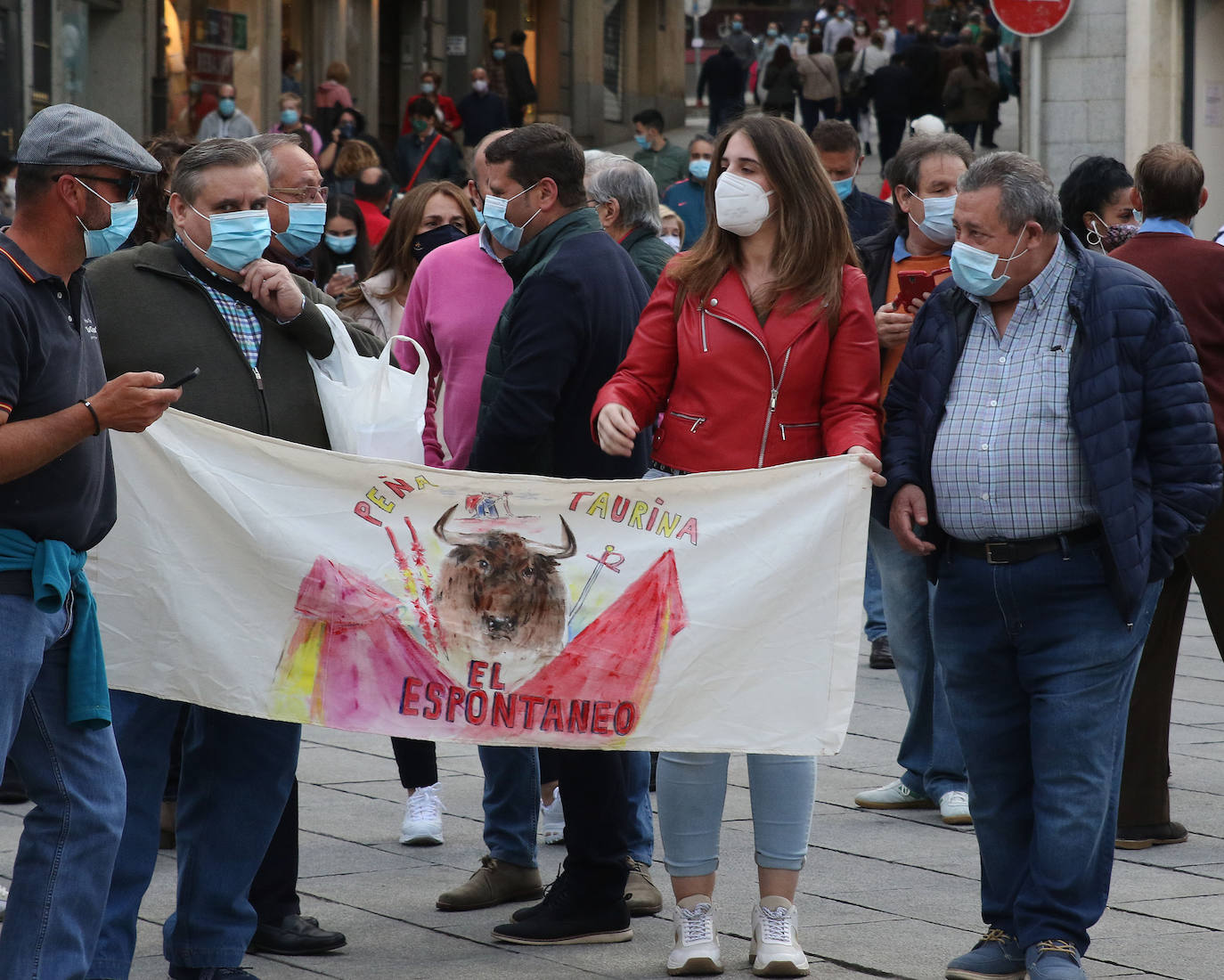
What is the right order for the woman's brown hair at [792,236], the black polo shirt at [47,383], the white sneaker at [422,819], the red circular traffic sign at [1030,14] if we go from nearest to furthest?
the black polo shirt at [47,383] → the woman's brown hair at [792,236] → the white sneaker at [422,819] → the red circular traffic sign at [1030,14]

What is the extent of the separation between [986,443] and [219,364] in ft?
6.03

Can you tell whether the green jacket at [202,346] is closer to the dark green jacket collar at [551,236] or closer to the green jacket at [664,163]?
the dark green jacket collar at [551,236]

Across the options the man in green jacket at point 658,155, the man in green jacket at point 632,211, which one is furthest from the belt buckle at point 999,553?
the man in green jacket at point 658,155

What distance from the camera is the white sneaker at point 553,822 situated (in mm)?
5883

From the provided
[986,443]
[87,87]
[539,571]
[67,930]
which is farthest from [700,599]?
[87,87]

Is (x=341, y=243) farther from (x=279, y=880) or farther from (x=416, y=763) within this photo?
(x=279, y=880)

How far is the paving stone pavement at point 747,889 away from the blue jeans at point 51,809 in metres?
0.89

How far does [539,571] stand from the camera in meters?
4.54

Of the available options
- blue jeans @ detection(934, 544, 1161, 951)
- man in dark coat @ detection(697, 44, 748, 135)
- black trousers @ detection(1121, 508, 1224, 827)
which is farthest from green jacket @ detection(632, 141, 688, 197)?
blue jeans @ detection(934, 544, 1161, 951)

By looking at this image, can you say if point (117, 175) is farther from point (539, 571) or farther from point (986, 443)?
point (986, 443)

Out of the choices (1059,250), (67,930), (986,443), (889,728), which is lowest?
(889,728)

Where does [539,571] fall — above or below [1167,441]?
below

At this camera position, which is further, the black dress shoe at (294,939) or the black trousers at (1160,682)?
the black trousers at (1160,682)

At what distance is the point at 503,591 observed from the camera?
14.9 feet
